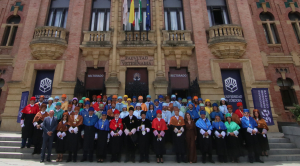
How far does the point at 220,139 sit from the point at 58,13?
15266 millimetres

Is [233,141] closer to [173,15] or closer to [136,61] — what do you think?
[136,61]

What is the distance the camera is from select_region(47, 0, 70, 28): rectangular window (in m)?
13.3

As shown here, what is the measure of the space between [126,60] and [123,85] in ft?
6.69

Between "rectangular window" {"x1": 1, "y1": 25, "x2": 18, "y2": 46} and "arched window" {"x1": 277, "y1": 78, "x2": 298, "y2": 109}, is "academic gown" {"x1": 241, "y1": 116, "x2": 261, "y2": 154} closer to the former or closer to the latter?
"arched window" {"x1": 277, "y1": 78, "x2": 298, "y2": 109}

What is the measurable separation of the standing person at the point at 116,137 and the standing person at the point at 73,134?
1320mm

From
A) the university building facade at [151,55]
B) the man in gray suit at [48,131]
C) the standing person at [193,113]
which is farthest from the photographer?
the university building facade at [151,55]

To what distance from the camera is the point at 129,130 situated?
21.9 feet

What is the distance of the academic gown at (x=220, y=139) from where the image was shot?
21.2ft

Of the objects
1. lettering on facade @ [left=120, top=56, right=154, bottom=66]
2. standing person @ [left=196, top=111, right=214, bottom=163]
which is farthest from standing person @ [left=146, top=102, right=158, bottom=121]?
lettering on facade @ [left=120, top=56, right=154, bottom=66]

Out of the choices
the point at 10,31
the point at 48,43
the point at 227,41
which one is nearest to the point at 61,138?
the point at 48,43

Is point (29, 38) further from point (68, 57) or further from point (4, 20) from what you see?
point (4, 20)

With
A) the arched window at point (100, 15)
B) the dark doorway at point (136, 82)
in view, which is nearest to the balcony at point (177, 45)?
the dark doorway at point (136, 82)

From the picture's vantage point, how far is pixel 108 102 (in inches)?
332

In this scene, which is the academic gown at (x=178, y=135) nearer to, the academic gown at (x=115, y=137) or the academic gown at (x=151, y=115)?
the academic gown at (x=151, y=115)
